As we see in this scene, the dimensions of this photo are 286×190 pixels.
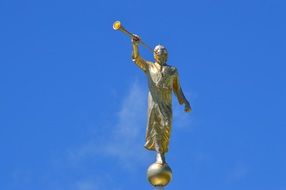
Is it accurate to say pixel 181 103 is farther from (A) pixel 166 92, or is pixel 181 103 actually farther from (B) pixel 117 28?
(B) pixel 117 28

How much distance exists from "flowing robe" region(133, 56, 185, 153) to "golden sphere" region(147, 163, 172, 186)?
0.84m

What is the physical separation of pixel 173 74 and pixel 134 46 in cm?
140

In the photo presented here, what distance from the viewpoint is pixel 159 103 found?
111 ft

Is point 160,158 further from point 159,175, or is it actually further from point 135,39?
point 135,39

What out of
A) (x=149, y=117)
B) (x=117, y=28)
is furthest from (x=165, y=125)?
(x=117, y=28)

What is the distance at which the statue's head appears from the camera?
34.5 m

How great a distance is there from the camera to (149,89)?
3397cm

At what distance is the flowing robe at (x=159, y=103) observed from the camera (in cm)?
3359

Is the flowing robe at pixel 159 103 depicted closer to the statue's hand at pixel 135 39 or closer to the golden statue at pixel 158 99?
the golden statue at pixel 158 99

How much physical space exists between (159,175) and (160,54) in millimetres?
3882

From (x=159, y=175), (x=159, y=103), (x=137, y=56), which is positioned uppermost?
(x=137, y=56)

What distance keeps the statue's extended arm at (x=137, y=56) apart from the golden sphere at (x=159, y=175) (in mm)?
3202

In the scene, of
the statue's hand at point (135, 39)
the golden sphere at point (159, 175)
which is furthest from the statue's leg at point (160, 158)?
the statue's hand at point (135, 39)

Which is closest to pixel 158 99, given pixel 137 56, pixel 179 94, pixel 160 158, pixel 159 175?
pixel 179 94
